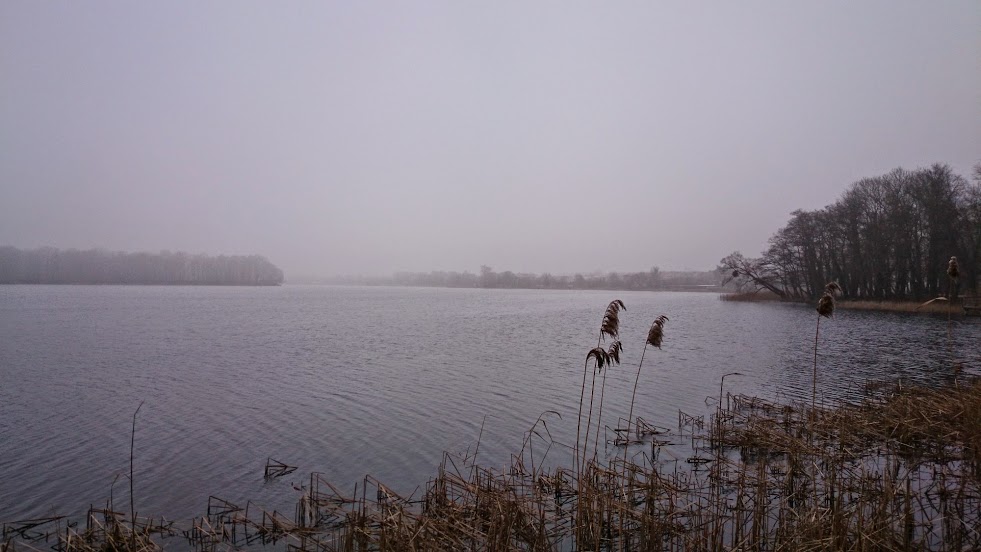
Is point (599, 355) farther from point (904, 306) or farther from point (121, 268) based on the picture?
point (121, 268)

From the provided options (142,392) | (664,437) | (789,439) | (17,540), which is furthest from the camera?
(142,392)

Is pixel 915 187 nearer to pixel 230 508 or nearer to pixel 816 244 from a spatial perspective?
pixel 816 244

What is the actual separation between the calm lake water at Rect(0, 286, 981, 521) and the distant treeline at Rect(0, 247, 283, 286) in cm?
13137

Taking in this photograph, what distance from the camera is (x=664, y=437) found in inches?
439

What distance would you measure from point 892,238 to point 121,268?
560ft

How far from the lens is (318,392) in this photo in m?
16.4

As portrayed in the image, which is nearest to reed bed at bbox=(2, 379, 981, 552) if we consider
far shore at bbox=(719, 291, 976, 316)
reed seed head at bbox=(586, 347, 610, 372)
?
reed seed head at bbox=(586, 347, 610, 372)

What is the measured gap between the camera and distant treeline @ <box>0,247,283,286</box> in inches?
5393

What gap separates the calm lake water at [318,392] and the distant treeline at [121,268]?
131374mm

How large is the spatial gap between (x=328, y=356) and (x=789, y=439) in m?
19.1

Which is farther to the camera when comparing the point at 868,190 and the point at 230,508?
the point at 868,190

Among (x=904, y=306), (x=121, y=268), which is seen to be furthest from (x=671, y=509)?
(x=121, y=268)

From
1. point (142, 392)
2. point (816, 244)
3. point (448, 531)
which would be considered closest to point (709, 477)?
point (448, 531)

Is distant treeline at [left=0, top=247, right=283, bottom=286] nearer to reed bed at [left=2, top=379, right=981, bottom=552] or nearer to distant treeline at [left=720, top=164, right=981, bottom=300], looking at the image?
distant treeline at [left=720, top=164, right=981, bottom=300]
